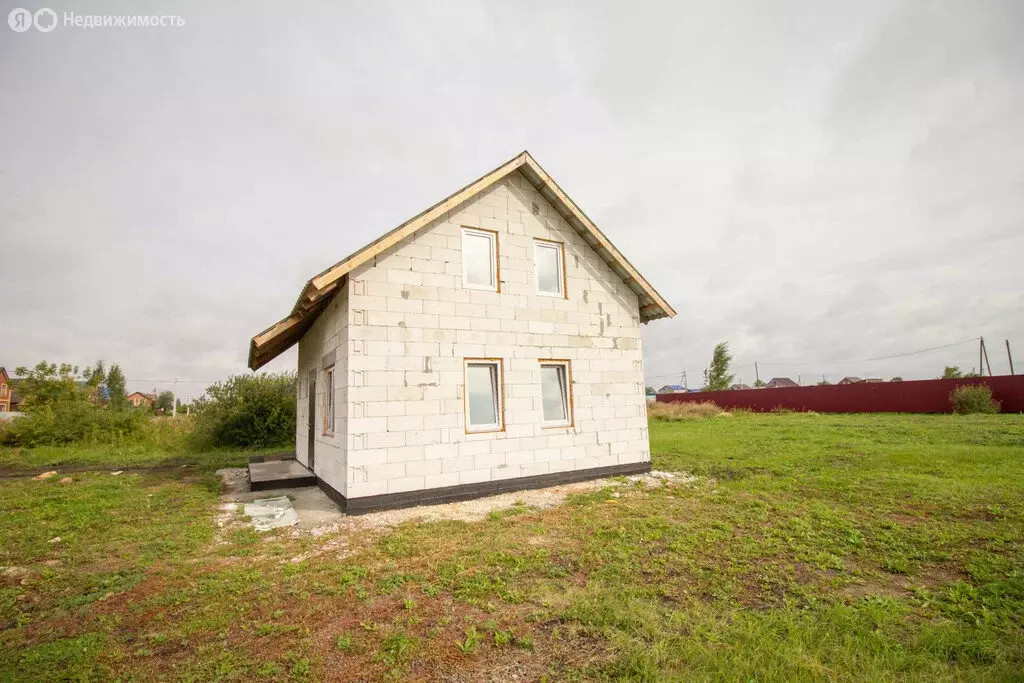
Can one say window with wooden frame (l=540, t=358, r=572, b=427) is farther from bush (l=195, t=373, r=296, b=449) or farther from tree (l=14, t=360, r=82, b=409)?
tree (l=14, t=360, r=82, b=409)

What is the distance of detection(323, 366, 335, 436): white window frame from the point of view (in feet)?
34.1

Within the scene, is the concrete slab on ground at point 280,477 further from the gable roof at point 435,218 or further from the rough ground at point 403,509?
the gable roof at point 435,218

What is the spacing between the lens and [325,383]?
11.2 meters

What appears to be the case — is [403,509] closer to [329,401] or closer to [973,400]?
[329,401]

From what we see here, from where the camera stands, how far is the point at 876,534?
256 inches

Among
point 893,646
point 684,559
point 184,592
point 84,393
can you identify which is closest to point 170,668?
point 184,592

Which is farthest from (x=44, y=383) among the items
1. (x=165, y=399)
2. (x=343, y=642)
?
(x=165, y=399)

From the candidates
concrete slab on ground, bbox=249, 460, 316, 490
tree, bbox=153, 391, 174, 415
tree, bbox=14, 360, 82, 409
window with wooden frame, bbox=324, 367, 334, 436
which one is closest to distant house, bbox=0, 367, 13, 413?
tree, bbox=153, 391, 174, 415

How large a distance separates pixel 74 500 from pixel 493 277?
9.87 m

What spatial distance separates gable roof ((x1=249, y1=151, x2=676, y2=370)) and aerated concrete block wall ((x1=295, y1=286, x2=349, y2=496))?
370mm

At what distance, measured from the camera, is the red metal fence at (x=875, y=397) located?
26.8 metres

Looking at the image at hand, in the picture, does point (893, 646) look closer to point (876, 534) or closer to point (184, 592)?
point (876, 534)

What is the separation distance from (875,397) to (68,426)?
145 feet

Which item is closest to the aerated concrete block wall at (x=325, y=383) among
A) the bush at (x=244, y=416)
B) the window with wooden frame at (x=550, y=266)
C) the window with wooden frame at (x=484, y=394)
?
the window with wooden frame at (x=484, y=394)
